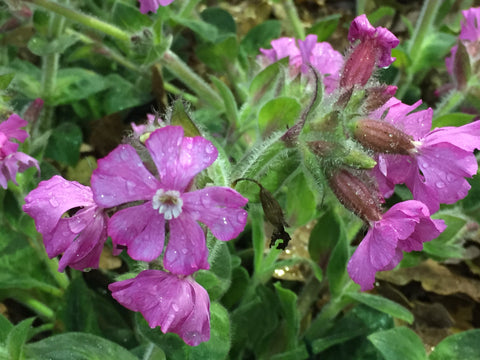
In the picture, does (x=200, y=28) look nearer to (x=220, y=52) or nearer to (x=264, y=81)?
(x=220, y=52)

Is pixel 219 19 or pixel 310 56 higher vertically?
pixel 310 56

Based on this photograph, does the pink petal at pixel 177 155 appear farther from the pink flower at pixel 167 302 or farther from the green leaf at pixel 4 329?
the green leaf at pixel 4 329

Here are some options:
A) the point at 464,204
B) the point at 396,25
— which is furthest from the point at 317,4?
the point at 464,204

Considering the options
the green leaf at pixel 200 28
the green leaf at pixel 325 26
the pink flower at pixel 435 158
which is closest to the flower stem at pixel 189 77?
the green leaf at pixel 200 28

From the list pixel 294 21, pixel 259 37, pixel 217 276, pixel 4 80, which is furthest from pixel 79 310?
pixel 294 21

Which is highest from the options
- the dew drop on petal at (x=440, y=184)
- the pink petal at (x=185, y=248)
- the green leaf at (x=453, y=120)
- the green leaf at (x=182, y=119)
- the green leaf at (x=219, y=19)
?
the green leaf at (x=182, y=119)
